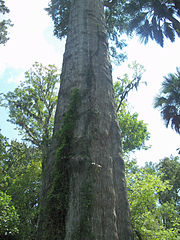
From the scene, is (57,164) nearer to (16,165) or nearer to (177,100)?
(177,100)

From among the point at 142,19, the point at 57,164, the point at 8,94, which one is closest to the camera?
the point at 57,164

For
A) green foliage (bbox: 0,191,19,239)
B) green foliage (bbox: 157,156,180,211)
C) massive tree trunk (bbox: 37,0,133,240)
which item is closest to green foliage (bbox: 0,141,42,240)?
green foliage (bbox: 0,191,19,239)

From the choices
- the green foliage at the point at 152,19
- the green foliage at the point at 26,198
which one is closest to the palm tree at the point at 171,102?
the green foliage at the point at 152,19

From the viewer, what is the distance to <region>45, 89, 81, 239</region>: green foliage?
4.79ft

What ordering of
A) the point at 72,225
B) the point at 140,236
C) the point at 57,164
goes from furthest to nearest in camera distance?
the point at 140,236 → the point at 57,164 → the point at 72,225

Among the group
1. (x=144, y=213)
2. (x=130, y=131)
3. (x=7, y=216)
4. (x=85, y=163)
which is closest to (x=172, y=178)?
(x=130, y=131)

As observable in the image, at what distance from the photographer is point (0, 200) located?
6551 millimetres

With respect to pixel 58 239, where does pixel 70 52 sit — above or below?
above

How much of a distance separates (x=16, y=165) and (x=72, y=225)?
18.0 meters

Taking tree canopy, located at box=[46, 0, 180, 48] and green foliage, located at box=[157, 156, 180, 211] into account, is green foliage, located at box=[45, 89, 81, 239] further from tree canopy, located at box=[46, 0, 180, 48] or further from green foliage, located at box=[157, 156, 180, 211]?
green foliage, located at box=[157, 156, 180, 211]

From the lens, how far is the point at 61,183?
64.2 inches

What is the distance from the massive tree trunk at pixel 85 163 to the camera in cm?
143

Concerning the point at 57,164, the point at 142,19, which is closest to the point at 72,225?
the point at 57,164

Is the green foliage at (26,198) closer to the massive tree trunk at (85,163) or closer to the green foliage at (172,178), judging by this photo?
the massive tree trunk at (85,163)
